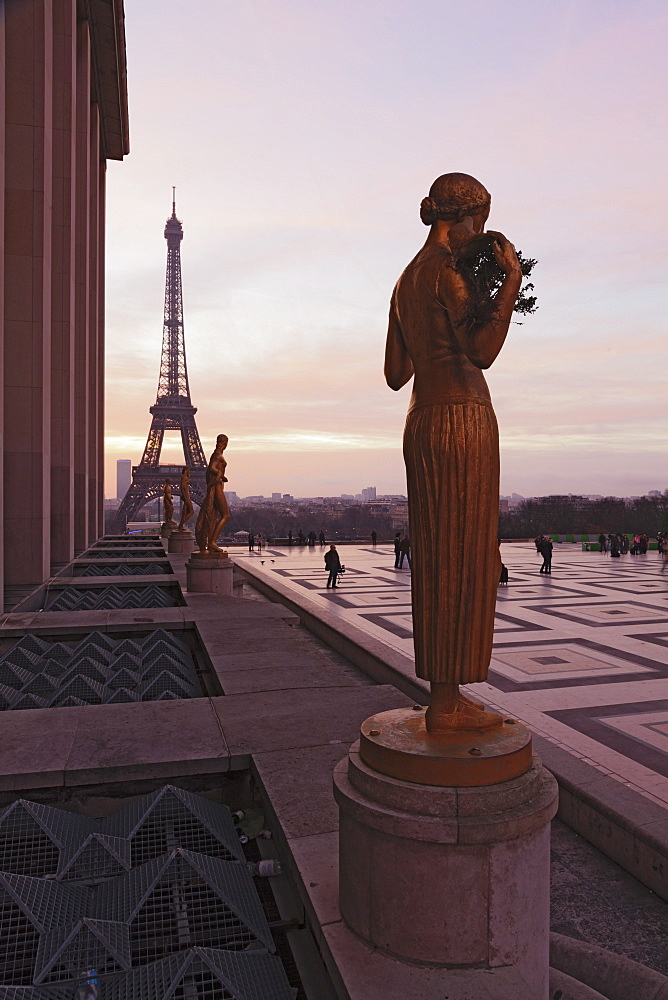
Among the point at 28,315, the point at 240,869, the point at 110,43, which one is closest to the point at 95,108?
the point at 110,43

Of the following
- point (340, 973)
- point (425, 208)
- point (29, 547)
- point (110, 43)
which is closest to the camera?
point (340, 973)

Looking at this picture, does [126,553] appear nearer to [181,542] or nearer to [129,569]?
[181,542]

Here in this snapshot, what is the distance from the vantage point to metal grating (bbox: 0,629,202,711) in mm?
6797

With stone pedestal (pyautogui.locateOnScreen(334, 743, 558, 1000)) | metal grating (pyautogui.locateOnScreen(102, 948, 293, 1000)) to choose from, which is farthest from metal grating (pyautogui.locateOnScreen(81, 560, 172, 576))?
stone pedestal (pyautogui.locateOnScreen(334, 743, 558, 1000))

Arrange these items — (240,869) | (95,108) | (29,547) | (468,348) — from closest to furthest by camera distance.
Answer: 1. (468,348)
2. (240,869)
3. (29,547)
4. (95,108)

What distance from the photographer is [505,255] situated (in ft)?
9.16

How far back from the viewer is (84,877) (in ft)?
12.3

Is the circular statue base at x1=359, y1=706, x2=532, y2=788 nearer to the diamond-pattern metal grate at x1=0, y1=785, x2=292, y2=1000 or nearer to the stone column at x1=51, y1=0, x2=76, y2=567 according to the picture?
the diamond-pattern metal grate at x1=0, y1=785, x2=292, y2=1000

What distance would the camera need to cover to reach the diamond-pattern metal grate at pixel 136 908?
2867mm

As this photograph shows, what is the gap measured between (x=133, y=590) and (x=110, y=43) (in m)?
25.0

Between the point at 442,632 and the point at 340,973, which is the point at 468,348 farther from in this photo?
the point at 340,973

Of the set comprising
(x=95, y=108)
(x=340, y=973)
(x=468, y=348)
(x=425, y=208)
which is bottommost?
(x=340, y=973)

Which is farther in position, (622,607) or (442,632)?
(622,607)

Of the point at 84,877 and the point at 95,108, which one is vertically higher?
the point at 95,108
